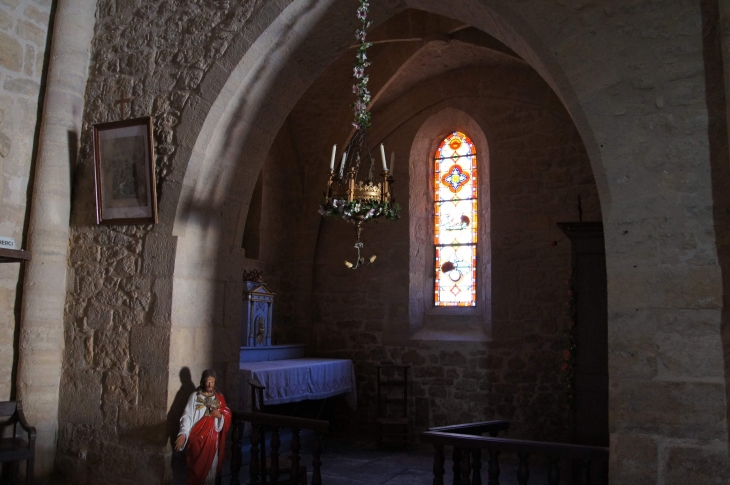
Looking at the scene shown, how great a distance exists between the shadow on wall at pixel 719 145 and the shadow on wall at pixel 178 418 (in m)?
3.26

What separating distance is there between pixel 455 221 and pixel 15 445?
5.65m

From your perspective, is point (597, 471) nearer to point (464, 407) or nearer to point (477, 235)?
point (464, 407)

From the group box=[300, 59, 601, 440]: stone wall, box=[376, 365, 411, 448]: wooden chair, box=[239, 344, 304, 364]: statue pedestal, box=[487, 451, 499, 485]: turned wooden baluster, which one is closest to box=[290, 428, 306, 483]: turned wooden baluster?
box=[487, 451, 499, 485]: turned wooden baluster

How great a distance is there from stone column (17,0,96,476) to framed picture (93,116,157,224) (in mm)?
342

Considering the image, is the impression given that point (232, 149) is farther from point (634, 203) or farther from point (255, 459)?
point (634, 203)

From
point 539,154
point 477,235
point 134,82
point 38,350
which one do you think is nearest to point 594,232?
point 539,154

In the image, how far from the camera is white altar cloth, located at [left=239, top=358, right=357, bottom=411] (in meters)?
6.16

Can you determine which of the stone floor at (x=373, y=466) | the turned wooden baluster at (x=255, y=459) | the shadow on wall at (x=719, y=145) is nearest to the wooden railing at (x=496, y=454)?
the shadow on wall at (x=719, y=145)

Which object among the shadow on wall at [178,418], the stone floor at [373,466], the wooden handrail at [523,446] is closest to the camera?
the wooden handrail at [523,446]

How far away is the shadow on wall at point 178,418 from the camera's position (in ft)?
14.3

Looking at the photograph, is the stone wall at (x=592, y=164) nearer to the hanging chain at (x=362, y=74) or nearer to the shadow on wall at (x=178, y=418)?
the shadow on wall at (x=178, y=418)

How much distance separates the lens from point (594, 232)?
5.40m

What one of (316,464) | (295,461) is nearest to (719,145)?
(316,464)

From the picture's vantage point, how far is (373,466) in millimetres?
6461
